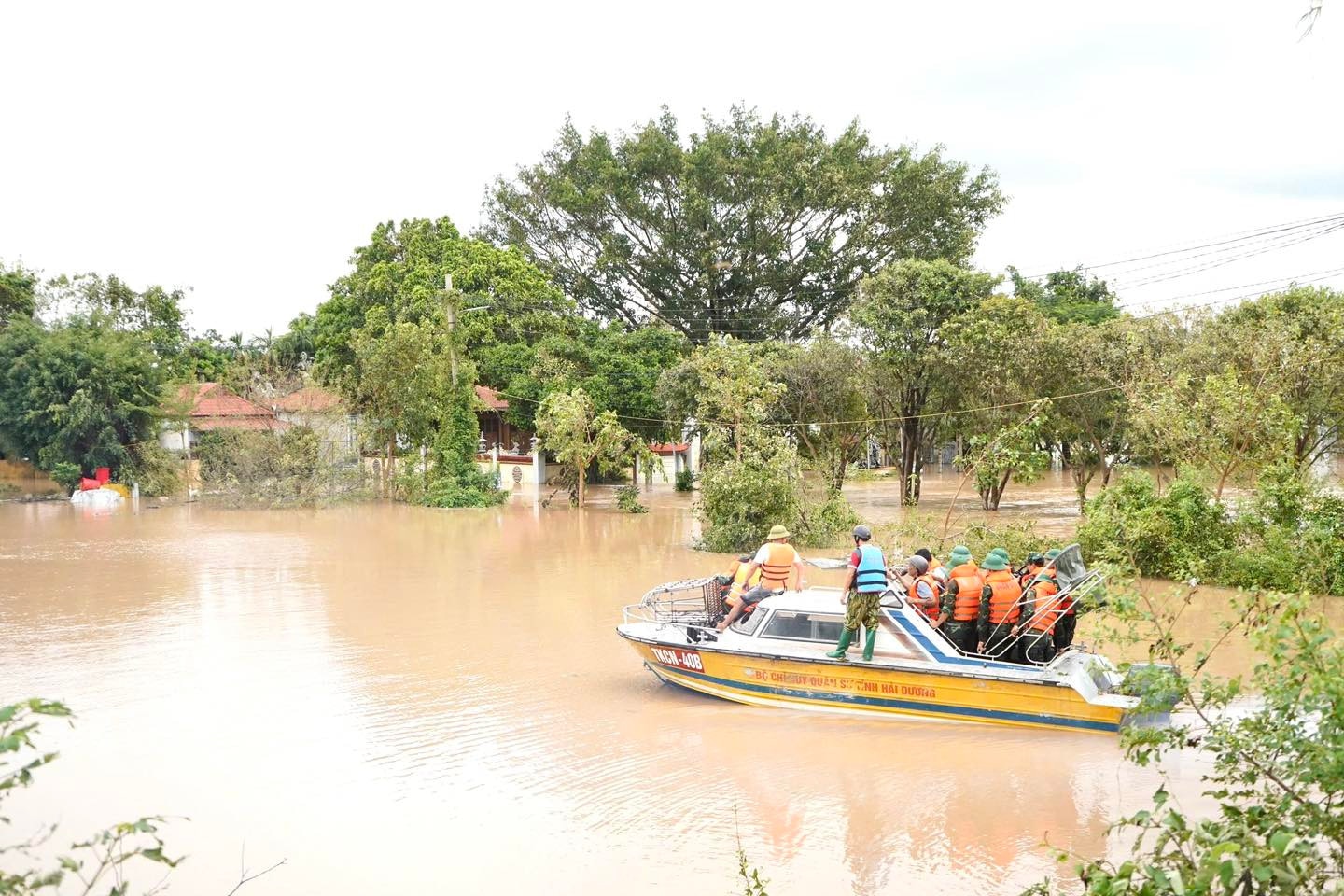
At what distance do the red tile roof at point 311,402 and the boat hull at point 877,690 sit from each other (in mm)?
29362

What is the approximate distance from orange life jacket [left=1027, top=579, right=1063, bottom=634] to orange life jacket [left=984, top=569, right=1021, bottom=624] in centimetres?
19

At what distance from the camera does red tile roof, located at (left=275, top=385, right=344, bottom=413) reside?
39562mm

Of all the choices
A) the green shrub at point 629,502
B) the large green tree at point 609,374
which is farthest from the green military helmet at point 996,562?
the large green tree at point 609,374

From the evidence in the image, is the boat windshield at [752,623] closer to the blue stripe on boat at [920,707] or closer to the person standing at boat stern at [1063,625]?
the blue stripe on boat at [920,707]

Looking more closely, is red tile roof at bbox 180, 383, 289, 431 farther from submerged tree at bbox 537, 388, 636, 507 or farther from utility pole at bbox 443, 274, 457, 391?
submerged tree at bbox 537, 388, 636, 507

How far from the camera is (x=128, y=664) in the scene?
49.8 ft

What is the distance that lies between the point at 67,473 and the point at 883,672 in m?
38.7

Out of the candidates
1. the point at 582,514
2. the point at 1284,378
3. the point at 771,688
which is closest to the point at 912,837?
the point at 771,688

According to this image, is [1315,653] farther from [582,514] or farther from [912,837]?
[582,514]

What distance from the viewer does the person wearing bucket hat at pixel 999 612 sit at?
11852mm

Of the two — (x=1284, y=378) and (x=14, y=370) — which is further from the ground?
(x=14, y=370)

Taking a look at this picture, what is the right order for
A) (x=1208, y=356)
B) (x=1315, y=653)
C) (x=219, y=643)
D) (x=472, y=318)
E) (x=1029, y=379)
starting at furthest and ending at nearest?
(x=472, y=318) < (x=1029, y=379) < (x=1208, y=356) < (x=219, y=643) < (x=1315, y=653)

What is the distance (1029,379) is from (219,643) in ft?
77.5

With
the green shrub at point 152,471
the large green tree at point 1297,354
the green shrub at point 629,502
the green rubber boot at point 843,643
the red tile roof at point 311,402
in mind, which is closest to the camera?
the green rubber boot at point 843,643
